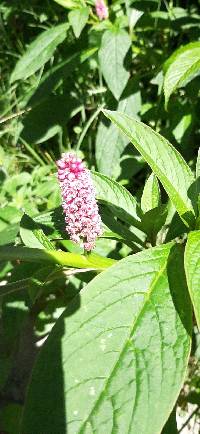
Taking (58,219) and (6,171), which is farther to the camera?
(6,171)

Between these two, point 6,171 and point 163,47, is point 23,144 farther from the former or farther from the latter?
point 163,47

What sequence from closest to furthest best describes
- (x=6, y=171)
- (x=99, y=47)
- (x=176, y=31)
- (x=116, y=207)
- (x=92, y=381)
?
(x=92, y=381), (x=116, y=207), (x=99, y=47), (x=176, y=31), (x=6, y=171)

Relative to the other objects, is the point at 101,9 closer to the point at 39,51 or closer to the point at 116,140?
the point at 39,51

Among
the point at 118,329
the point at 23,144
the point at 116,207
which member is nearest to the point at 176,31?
the point at 23,144

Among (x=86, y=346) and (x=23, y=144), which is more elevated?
(x=86, y=346)

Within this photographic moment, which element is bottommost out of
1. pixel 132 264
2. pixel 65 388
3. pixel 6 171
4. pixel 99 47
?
pixel 6 171

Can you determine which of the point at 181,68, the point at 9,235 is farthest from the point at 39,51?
the point at 9,235

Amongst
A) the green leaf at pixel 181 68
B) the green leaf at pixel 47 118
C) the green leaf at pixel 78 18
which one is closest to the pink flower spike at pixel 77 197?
the green leaf at pixel 181 68
